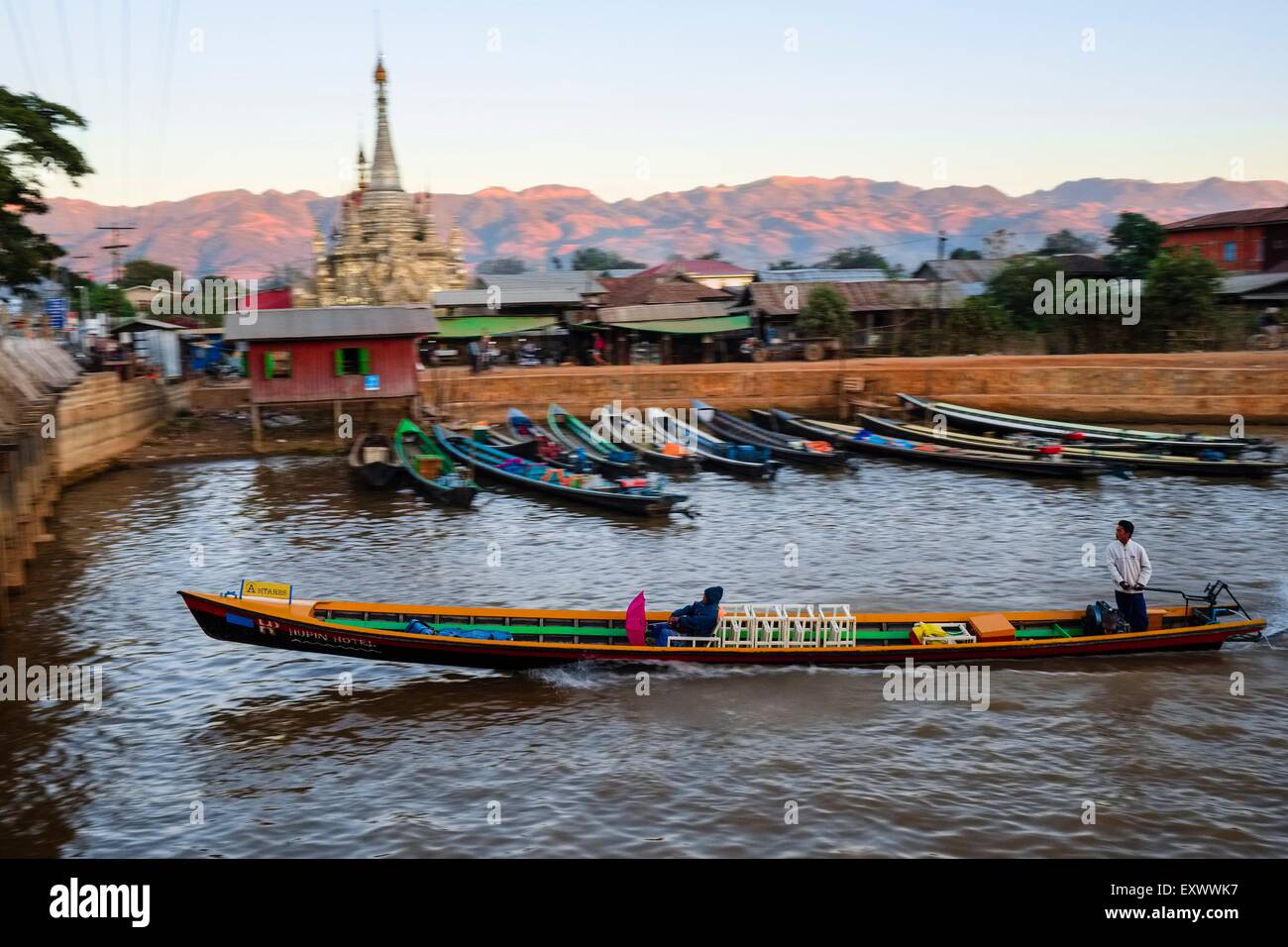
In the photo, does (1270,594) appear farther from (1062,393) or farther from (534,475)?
(1062,393)

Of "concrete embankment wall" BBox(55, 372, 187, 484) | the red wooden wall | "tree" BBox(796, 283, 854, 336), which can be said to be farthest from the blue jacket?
"tree" BBox(796, 283, 854, 336)

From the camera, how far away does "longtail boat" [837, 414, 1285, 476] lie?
28562 mm

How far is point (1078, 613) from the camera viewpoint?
15461 mm

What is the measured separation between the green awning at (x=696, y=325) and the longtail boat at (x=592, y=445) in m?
9.08

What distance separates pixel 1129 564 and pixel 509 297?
1487 inches

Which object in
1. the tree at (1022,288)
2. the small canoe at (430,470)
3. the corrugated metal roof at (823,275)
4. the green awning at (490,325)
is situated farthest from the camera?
the corrugated metal roof at (823,275)

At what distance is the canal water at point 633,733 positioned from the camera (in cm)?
1124

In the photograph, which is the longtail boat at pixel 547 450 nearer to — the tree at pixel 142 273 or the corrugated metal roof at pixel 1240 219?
the corrugated metal roof at pixel 1240 219

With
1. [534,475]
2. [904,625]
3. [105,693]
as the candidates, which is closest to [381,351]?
[534,475]

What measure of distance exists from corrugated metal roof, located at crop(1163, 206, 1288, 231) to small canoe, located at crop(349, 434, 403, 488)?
170 feet

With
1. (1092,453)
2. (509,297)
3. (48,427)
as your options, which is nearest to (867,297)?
(509,297)

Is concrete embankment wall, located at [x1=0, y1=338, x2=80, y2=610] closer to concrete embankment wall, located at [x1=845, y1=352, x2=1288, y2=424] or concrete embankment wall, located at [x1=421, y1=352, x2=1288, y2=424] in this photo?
concrete embankment wall, located at [x1=421, y1=352, x2=1288, y2=424]

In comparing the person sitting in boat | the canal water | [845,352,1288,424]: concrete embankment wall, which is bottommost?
the canal water

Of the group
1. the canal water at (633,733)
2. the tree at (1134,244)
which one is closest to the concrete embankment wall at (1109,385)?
the canal water at (633,733)
